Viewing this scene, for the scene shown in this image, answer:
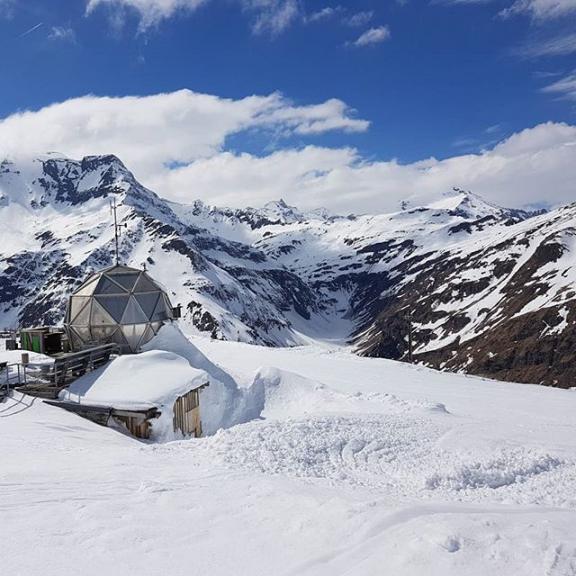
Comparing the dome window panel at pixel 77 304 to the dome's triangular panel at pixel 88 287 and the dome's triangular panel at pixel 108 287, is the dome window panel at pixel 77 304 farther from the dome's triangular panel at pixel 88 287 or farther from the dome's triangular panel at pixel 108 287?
the dome's triangular panel at pixel 108 287

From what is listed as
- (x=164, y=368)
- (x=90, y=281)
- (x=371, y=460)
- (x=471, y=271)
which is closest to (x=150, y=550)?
(x=371, y=460)

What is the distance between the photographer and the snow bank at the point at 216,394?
2331cm

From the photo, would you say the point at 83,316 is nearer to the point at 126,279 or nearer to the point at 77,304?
the point at 77,304

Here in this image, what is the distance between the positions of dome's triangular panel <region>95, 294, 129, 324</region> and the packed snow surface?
7.81 metres

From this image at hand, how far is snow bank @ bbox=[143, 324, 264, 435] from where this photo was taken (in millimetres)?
23312

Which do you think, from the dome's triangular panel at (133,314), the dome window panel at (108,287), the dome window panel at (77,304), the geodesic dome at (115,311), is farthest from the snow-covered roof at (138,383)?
the dome window panel at (77,304)

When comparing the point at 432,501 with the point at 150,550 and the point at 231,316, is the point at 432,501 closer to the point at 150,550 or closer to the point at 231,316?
the point at 150,550

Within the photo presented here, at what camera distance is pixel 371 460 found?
12.8 metres

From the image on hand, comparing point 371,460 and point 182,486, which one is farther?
point 371,460

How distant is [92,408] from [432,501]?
12.0 m

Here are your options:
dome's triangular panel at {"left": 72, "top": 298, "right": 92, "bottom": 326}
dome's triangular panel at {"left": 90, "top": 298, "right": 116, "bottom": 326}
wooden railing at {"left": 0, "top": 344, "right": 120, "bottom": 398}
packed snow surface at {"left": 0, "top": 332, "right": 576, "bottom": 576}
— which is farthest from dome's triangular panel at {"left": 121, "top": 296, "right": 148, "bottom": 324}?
packed snow surface at {"left": 0, "top": 332, "right": 576, "bottom": 576}

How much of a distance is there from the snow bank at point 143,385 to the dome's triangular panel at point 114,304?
406cm

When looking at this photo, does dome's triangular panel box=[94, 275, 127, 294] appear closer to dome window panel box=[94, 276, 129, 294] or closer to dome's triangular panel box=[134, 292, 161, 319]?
dome window panel box=[94, 276, 129, 294]

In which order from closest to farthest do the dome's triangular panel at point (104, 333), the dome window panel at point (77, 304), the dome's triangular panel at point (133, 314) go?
the dome's triangular panel at point (104, 333) < the dome's triangular panel at point (133, 314) < the dome window panel at point (77, 304)
